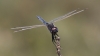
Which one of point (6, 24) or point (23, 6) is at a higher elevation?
point (23, 6)

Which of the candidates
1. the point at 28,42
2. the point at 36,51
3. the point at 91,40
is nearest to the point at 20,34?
the point at 28,42

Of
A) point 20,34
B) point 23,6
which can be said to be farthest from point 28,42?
point 23,6

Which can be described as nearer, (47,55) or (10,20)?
(47,55)

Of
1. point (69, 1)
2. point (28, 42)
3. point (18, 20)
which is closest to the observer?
point (28, 42)

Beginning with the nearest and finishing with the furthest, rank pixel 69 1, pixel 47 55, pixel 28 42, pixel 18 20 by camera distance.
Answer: pixel 47 55 < pixel 28 42 < pixel 18 20 < pixel 69 1

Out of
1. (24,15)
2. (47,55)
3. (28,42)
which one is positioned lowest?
(47,55)

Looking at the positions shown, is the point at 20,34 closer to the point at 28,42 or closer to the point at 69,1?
the point at 28,42
